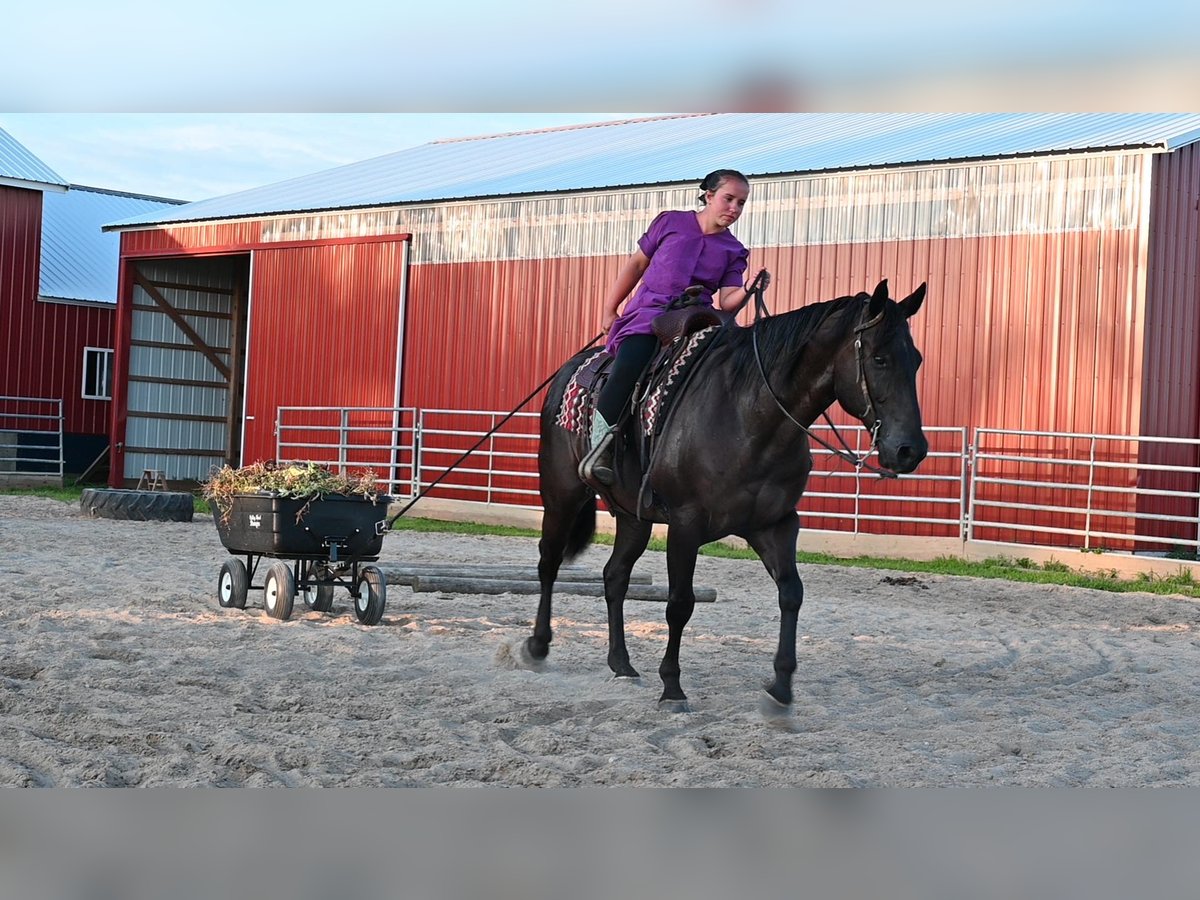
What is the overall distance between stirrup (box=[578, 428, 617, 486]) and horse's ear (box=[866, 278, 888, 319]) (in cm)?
147

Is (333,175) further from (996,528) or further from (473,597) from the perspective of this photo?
(473,597)

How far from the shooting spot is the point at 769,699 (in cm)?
574

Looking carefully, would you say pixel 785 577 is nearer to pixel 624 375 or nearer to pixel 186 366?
pixel 624 375

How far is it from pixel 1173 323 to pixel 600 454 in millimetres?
10727

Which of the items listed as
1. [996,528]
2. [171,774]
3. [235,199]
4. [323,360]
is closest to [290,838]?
[171,774]

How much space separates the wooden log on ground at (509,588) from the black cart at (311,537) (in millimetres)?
530

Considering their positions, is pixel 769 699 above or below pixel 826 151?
below

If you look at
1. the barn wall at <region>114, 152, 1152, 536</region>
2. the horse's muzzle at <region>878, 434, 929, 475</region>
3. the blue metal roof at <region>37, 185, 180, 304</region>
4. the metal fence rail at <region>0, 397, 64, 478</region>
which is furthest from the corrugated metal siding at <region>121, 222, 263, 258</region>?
the horse's muzzle at <region>878, 434, 929, 475</region>

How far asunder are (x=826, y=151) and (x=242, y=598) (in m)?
11.9

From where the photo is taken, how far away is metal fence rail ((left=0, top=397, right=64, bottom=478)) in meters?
26.5

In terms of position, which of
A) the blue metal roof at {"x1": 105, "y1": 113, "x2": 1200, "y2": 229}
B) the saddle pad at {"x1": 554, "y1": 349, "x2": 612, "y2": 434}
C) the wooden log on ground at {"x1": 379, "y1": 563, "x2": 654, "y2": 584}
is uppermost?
the blue metal roof at {"x1": 105, "y1": 113, "x2": 1200, "y2": 229}

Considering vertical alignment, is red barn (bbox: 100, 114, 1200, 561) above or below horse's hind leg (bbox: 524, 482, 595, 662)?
above

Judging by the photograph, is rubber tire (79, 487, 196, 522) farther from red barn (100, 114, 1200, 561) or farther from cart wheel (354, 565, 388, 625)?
cart wheel (354, 565, 388, 625)

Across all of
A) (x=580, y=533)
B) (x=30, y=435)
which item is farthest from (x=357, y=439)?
(x=580, y=533)
